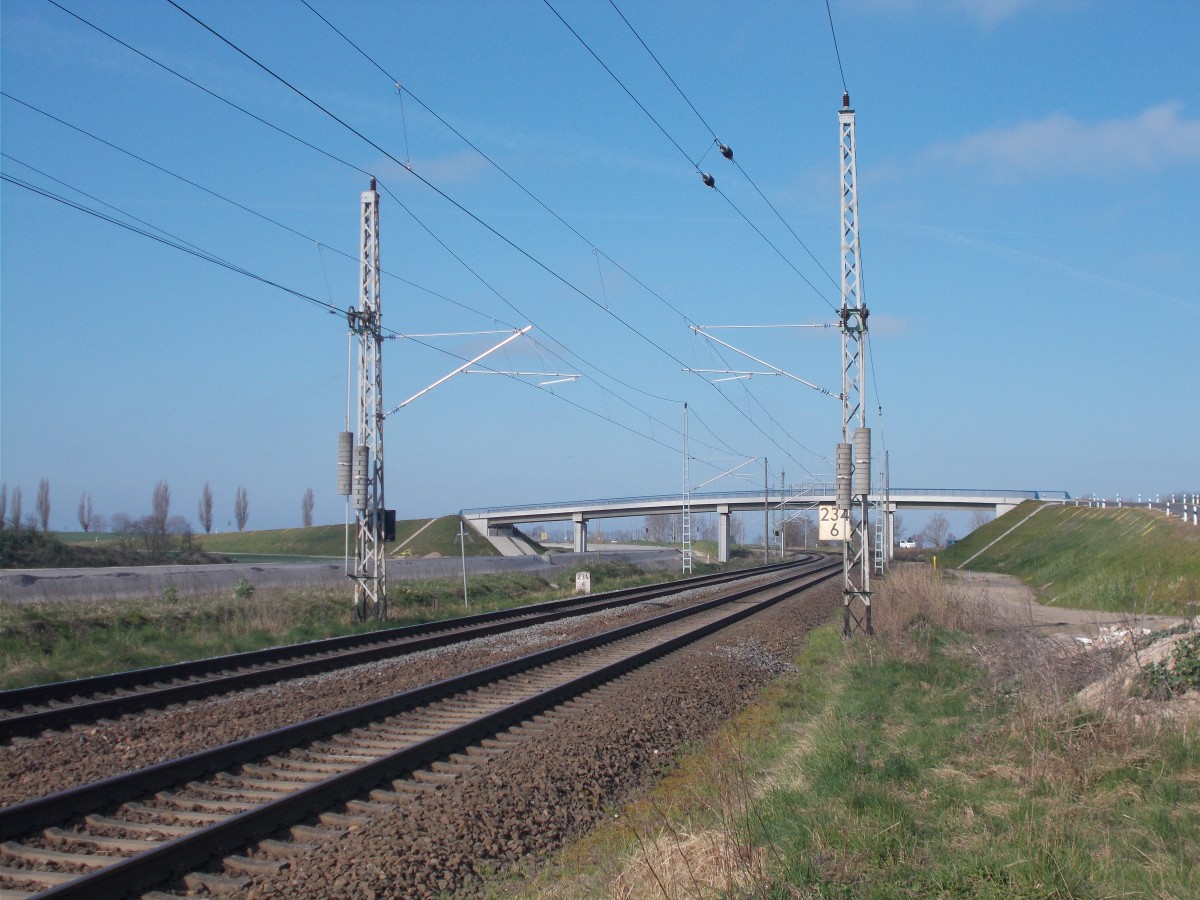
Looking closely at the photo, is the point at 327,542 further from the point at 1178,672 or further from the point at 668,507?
the point at 1178,672

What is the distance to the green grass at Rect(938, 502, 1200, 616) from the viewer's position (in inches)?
1022

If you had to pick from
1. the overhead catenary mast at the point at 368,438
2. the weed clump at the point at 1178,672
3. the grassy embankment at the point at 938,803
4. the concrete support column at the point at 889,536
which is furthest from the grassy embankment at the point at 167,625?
the concrete support column at the point at 889,536

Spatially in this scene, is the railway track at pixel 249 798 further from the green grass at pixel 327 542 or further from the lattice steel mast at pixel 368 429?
the green grass at pixel 327 542

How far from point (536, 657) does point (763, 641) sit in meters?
6.87

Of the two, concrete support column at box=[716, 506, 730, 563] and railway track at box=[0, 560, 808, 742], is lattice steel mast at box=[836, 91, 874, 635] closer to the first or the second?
railway track at box=[0, 560, 808, 742]

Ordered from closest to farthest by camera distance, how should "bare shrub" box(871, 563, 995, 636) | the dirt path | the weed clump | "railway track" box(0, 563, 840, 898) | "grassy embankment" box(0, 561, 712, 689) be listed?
"railway track" box(0, 563, 840, 898)
the weed clump
the dirt path
"grassy embankment" box(0, 561, 712, 689)
"bare shrub" box(871, 563, 995, 636)

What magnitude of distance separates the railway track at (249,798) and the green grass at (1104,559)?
8.22 m

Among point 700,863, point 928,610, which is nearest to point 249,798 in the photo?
point 700,863

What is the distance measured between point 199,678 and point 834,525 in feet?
45.0

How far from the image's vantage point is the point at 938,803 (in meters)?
7.76

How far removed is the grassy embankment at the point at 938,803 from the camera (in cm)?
589

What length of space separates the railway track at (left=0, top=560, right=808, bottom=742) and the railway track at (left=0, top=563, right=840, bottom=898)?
3350 mm

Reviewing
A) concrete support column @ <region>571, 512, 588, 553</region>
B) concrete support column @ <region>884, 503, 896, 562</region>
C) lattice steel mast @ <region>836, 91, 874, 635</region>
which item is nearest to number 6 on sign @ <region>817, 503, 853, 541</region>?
lattice steel mast @ <region>836, 91, 874, 635</region>

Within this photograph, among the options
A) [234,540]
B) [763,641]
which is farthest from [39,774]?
[234,540]
